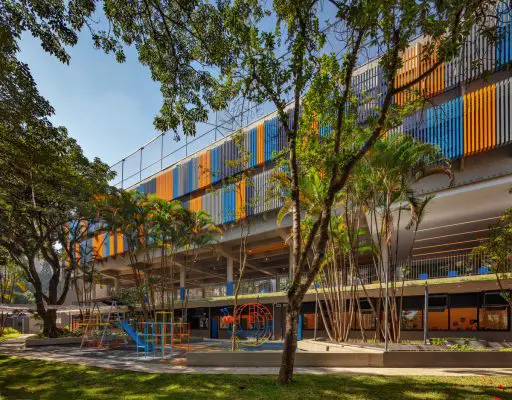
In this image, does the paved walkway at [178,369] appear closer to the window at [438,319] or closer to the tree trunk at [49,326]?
the tree trunk at [49,326]

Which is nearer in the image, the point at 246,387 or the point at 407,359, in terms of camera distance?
the point at 246,387

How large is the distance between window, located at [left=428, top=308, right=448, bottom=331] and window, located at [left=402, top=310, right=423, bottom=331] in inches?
19.7

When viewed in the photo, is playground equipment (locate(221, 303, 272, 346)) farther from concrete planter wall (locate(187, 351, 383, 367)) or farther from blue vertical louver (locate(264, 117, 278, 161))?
blue vertical louver (locate(264, 117, 278, 161))

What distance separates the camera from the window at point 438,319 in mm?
23469

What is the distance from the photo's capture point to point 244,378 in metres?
12.8

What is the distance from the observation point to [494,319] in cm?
2181

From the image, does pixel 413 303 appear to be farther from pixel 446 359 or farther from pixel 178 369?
pixel 178 369

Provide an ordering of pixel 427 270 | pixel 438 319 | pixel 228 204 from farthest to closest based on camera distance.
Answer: pixel 228 204 → pixel 438 319 → pixel 427 270

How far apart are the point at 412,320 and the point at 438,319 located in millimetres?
1381

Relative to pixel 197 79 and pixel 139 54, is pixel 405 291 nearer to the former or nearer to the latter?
pixel 197 79

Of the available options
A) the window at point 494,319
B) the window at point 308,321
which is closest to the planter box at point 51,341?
the window at point 308,321

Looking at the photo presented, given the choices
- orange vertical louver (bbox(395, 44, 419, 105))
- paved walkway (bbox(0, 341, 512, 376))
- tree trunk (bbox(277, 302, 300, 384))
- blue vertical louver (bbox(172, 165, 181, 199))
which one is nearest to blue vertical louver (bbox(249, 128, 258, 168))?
blue vertical louver (bbox(172, 165, 181, 199))

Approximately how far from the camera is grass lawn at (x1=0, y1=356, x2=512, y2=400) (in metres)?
10.6

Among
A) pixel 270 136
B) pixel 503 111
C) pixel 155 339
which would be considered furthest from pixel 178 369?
pixel 270 136
